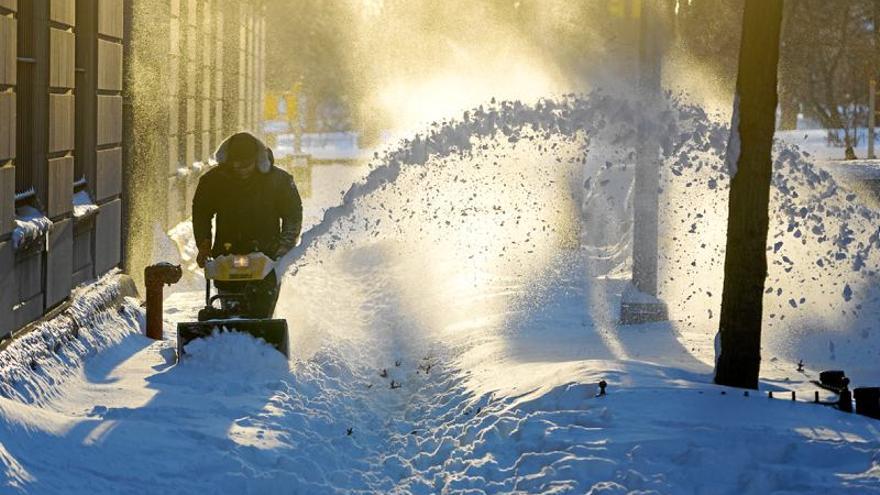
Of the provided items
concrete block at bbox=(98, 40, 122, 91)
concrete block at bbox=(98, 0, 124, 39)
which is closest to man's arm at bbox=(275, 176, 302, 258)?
concrete block at bbox=(98, 40, 122, 91)

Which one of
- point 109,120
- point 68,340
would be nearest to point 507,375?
point 68,340

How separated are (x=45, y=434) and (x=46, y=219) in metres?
3.04

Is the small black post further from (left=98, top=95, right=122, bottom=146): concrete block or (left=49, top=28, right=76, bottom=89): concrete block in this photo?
(left=98, top=95, right=122, bottom=146): concrete block

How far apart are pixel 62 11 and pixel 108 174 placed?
2.81 m

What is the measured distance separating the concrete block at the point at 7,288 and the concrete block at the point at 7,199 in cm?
11

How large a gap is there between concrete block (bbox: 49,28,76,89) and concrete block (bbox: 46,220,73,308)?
39.8 inches

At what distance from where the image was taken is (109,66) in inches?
502

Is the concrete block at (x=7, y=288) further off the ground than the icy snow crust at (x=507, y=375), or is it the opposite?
the concrete block at (x=7, y=288)

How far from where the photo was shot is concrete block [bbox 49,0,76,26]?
992 centimetres

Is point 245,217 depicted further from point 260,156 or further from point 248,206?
point 260,156

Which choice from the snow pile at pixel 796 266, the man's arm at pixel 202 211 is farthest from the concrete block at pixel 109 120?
the snow pile at pixel 796 266

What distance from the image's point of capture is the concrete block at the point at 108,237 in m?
12.4

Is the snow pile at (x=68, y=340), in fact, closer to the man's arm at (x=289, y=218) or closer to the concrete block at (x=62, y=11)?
the man's arm at (x=289, y=218)

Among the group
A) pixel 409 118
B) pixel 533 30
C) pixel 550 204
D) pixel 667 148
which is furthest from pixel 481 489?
pixel 409 118
